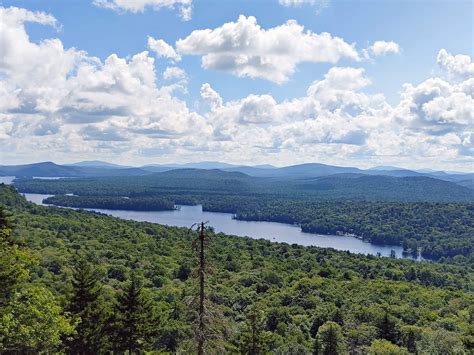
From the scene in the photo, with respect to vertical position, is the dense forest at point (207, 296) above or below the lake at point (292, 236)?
above

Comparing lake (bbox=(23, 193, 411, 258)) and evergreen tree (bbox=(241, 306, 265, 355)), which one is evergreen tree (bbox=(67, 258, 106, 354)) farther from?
lake (bbox=(23, 193, 411, 258))

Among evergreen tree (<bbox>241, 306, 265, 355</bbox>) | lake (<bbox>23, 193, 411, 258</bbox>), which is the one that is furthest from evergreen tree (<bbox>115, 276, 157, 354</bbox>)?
lake (<bbox>23, 193, 411, 258</bbox>)

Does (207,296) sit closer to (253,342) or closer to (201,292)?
(201,292)

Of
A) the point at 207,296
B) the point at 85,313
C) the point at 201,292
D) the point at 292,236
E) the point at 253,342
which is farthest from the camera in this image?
the point at 292,236

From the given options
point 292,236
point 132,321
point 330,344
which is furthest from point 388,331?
point 292,236

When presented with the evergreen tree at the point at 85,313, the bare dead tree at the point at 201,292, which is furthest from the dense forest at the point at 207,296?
the bare dead tree at the point at 201,292

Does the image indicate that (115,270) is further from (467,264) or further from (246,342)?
(467,264)

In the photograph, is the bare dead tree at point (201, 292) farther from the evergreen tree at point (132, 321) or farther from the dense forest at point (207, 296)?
the evergreen tree at point (132, 321)
